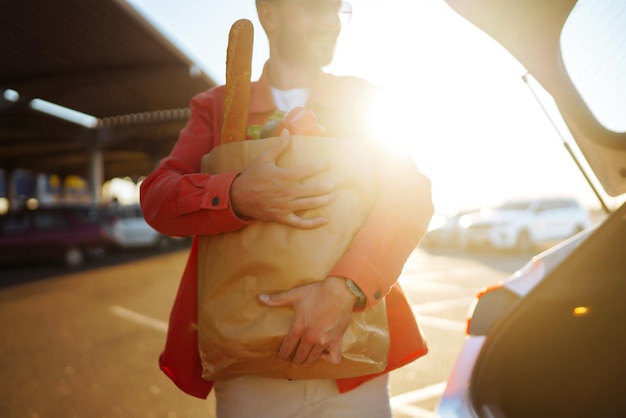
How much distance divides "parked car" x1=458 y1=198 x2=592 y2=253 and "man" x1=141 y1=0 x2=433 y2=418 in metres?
14.3

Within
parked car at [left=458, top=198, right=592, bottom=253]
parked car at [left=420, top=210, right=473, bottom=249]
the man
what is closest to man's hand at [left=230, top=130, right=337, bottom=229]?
the man

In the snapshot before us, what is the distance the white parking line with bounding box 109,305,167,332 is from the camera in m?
6.14

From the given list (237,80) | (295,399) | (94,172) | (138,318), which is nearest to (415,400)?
(295,399)

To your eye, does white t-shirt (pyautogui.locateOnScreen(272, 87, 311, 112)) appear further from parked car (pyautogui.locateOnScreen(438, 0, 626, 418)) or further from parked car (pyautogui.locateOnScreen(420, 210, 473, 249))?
parked car (pyautogui.locateOnScreen(420, 210, 473, 249))

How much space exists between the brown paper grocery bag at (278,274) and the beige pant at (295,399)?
101 millimetres

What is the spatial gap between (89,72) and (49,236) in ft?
16.2

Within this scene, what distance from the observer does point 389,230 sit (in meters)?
1.10

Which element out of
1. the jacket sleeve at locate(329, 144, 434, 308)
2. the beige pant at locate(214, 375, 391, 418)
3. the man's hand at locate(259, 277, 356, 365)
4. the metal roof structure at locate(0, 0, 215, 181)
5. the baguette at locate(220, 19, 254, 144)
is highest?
the metal roof structure at locate(0, 0, 215, 181)

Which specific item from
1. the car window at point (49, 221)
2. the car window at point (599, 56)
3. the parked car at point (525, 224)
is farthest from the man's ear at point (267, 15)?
the parked car at point (525, 224)

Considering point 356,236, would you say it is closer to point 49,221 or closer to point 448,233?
point 49,221

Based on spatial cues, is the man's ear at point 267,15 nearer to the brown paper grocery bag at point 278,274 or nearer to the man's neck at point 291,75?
the man's neck at point 291,75

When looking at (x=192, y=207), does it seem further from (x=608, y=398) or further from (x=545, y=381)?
(x=608, y=398)

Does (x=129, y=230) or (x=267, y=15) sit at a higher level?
(x=267, y=15)

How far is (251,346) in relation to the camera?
3.39 ft
